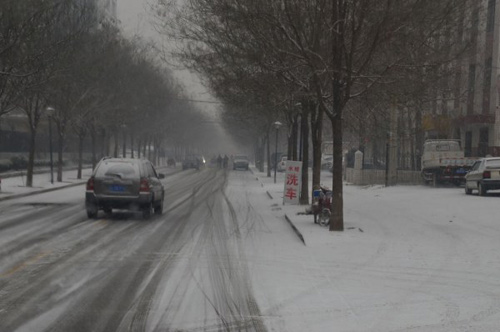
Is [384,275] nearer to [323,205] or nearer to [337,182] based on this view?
[337,182]

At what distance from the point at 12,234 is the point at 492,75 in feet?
106

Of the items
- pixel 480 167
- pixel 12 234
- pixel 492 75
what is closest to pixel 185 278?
pixel 12 234

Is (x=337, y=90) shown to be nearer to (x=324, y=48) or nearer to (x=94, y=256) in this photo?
(x=324, y=48)

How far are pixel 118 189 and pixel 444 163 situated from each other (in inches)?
799

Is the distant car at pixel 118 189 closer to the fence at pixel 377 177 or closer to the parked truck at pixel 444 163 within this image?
the parked truck at pixel 444 163

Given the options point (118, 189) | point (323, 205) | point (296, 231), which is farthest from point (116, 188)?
point (323, 205)

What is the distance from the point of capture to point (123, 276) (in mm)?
10211

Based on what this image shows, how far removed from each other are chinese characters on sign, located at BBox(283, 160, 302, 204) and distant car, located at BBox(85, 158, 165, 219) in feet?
21.3

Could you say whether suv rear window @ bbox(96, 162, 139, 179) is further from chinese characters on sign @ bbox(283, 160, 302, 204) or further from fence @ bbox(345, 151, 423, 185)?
fence @ bbox(345, 151, 423, 185)

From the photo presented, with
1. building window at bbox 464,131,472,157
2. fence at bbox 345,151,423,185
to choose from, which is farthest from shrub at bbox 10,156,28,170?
building window at bbox 464,131,472,157

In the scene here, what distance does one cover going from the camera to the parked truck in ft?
112

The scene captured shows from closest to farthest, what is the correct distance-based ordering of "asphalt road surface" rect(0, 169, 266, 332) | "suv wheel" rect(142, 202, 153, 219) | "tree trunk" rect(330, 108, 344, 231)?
"asphalt road surface" rect(0, 169, 266, 332) → "tree trunk" rect(330, 108, 344, 231) → "suv wheel" rect(142, 202, 153, 219)

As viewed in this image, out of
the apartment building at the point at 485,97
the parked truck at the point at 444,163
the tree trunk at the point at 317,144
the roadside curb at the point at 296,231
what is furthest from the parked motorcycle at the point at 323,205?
the apartment building at the point at 485,97

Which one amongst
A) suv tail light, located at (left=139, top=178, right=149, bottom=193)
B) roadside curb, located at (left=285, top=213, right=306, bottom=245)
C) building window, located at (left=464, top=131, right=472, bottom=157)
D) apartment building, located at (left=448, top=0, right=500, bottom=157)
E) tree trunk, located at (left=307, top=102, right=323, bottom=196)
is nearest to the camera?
roadside curb, located at (left=285, top=213, right=306, bottom=245)
